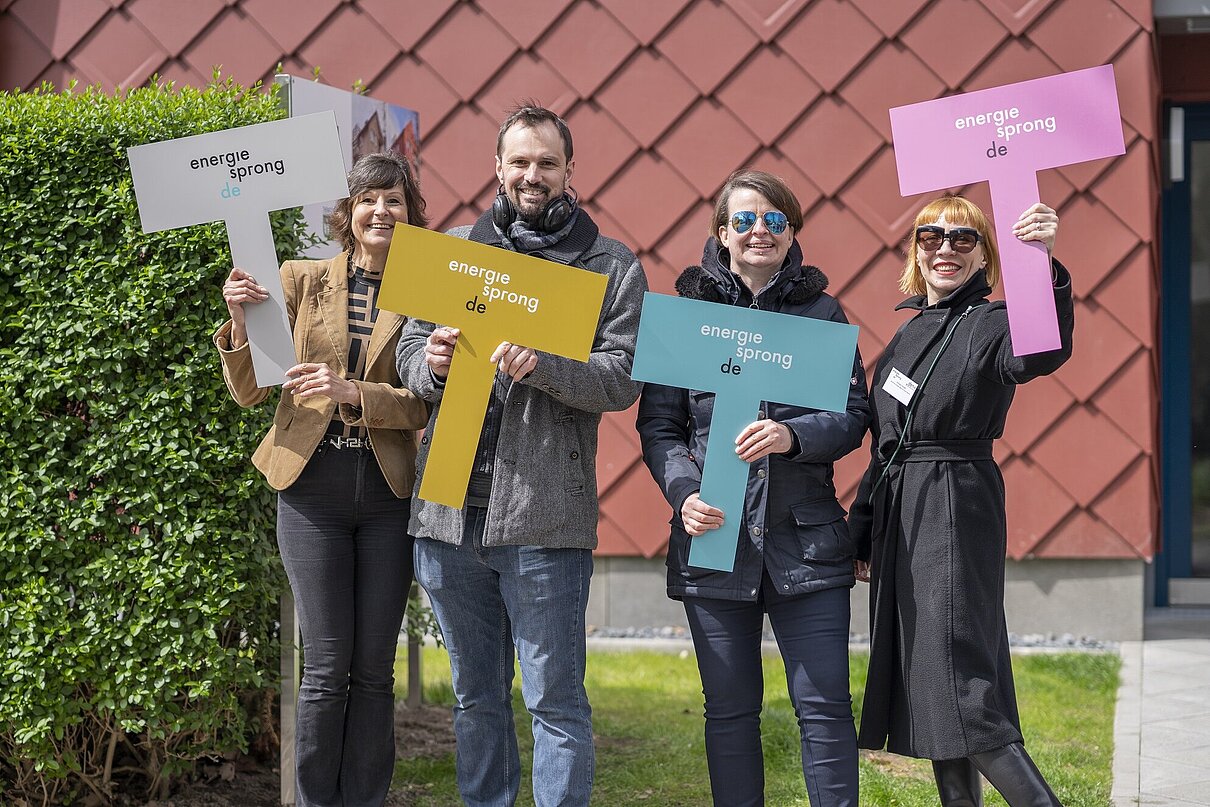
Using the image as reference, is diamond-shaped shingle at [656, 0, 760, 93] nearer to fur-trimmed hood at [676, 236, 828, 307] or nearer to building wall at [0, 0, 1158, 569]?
Result: building wall at [0, 0, 1158, 569]

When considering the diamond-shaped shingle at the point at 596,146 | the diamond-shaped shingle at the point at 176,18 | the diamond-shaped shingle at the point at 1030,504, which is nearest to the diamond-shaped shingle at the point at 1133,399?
the diamond-shaped shingle at the point at 1030,504

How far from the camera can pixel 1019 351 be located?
2695 mm

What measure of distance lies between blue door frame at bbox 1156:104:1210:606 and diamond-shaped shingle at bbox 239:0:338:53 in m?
4.60

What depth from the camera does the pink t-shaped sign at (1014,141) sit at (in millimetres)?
2781

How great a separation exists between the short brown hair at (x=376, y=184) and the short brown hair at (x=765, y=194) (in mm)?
840

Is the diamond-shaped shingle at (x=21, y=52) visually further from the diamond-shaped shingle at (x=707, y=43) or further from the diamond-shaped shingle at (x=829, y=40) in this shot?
the diamond-shaped shingle at (x=829, y=40)

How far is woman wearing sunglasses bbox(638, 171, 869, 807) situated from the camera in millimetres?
2840

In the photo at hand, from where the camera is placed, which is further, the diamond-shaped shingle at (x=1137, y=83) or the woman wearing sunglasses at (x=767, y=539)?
the diamond-shaped shingle at (x=1137, y=83)

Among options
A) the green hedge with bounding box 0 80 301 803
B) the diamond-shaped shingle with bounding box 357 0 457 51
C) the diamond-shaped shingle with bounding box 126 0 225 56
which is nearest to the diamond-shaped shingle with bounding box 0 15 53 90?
the diamond-shaped shingle with bounding box 126 0 225 56

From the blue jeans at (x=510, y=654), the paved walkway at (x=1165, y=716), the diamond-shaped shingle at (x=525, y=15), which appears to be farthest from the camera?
the diamond-shaped shingle at (x=525, y=15)

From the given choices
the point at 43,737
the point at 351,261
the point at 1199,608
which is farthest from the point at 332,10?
the point at 1199,608

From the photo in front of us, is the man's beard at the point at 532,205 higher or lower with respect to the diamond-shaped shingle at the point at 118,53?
lower

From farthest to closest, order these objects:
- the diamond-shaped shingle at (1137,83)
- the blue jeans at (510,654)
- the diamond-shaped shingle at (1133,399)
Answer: the diamond-shaped shingle at (1133,399)
the diamond-shaped shingle at (1137,83)
the blue jeans at (510,654)

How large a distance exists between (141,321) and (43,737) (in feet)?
3.96
